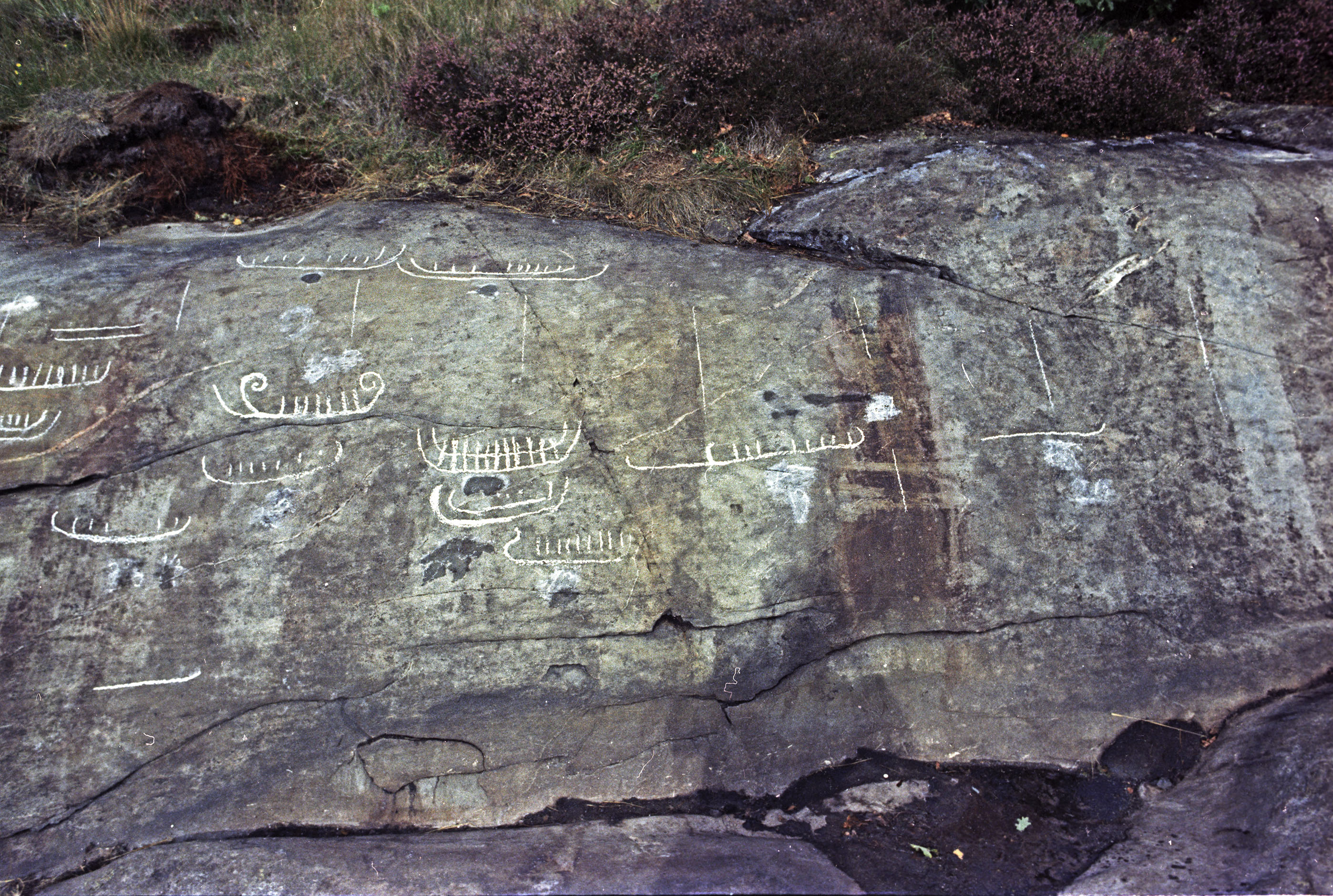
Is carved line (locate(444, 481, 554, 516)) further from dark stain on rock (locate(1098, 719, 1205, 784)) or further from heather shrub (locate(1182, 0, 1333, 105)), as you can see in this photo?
heather shrub (locate(1182, 0, 1333, 105))

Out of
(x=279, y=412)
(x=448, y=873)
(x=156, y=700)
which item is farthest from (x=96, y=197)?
(x=448, y=873)

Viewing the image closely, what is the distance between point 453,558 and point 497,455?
493 mm

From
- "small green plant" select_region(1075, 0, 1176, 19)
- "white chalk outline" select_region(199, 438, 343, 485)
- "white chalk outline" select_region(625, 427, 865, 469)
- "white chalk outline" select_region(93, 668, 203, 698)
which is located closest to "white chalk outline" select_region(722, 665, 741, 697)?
"white chalk outline" select_region(625, 427, 865, 469)

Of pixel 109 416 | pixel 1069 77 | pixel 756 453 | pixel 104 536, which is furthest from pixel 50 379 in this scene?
pixel 1069 77

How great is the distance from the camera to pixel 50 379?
3590mm

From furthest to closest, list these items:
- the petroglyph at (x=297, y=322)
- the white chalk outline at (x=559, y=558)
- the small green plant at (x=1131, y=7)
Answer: the small green plant at (x=1131, y=7), the petroglyph at (x=297, y=322), the white chalk outline at (x=559, y=558)

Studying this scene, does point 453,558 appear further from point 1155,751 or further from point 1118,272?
point 1118,272

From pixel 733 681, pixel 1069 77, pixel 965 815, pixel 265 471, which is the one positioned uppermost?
pixel 1069 77

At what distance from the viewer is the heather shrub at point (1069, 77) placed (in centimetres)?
476

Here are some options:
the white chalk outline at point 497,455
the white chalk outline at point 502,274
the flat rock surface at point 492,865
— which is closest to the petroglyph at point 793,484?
the white chalk outline at point 497,455

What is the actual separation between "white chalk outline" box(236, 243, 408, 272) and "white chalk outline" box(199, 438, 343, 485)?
110cm

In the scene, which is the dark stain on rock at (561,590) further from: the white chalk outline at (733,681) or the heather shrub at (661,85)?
the heather shrub at (661,85)

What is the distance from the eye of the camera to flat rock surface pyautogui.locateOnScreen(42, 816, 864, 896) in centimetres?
265

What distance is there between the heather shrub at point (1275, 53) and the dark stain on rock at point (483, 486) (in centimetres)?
533
